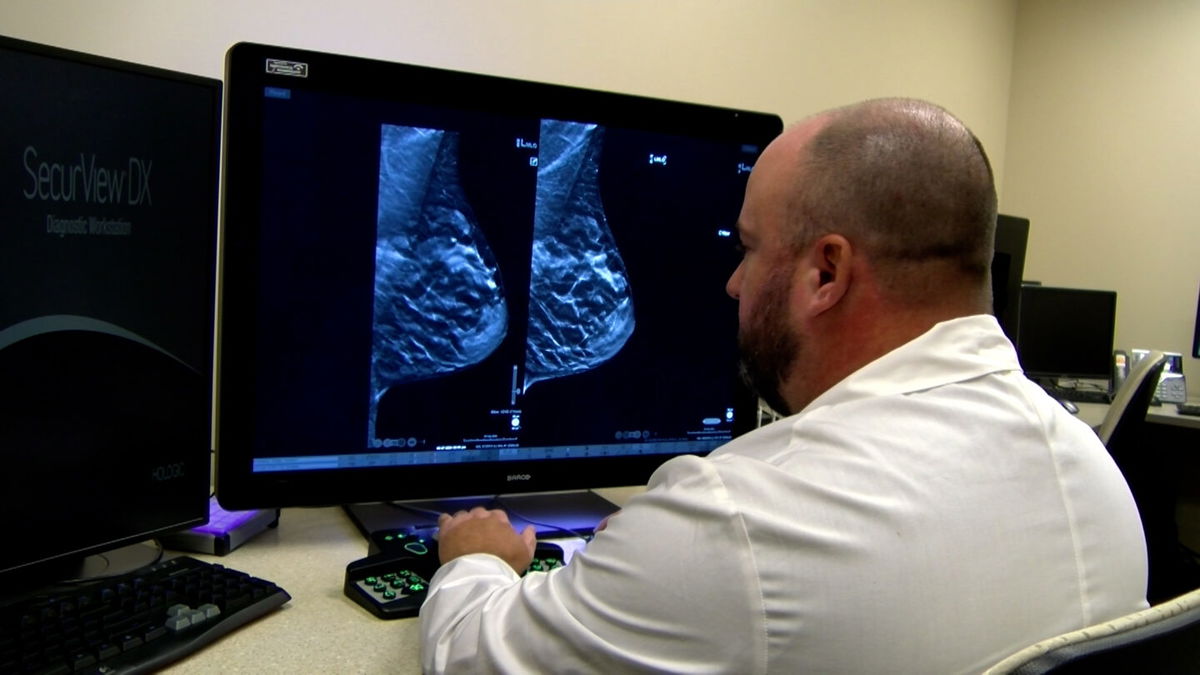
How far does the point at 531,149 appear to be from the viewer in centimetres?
129

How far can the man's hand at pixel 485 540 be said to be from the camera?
1.06m

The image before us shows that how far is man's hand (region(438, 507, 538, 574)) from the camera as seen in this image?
106 cm

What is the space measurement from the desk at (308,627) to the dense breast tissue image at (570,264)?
0.36m

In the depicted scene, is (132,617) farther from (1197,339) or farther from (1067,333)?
(1197,339)

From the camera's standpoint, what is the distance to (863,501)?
2.36ft

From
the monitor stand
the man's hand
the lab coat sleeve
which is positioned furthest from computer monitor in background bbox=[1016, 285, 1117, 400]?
the lab coat sleeve

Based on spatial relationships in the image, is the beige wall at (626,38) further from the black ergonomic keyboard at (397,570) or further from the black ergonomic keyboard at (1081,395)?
the black ergonomic keyboard at (1081,395)

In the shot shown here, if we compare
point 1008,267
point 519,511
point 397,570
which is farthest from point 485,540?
point 1008,267

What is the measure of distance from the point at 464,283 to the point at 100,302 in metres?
0.44

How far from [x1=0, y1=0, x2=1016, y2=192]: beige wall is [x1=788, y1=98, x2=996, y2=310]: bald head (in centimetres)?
113

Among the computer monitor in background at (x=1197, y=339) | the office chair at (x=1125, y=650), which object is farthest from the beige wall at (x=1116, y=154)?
the office chair at (x=1125, y=650)

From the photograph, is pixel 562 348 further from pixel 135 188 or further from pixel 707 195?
pixel 135 188

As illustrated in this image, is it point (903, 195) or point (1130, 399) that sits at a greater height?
point (903, 195)

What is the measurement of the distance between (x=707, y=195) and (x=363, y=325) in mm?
548
